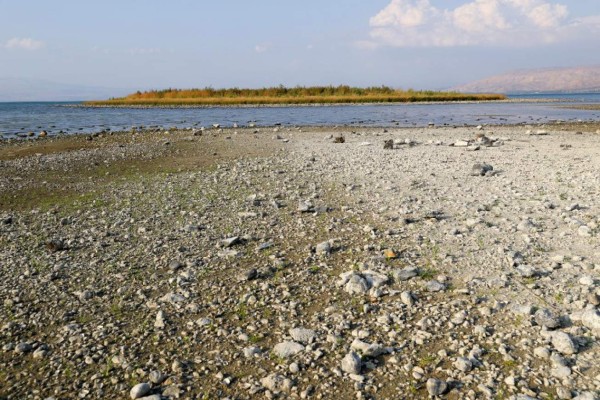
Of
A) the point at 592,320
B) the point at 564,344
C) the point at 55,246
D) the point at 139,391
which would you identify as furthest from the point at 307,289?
the point at 55,246

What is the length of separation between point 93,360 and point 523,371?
161 inches

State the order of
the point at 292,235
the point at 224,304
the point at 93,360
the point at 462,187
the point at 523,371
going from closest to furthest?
the point at 523,371, the point at 93,360, the point at 224,304, the point at 292,235, the point at 462,187

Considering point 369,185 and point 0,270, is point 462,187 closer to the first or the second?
point 369,185

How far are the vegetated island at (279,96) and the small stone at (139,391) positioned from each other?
67.1m

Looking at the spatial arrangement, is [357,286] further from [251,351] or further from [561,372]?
[561,372]

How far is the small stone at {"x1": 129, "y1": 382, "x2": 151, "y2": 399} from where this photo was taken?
4.21m

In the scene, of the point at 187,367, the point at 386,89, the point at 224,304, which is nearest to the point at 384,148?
the point at 224,304

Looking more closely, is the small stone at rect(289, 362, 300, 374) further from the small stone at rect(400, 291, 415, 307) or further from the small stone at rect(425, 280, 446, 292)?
the small stone at rect(425, 280, 446, 292)

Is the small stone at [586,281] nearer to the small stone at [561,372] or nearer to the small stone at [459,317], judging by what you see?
the small stone at [459,317]

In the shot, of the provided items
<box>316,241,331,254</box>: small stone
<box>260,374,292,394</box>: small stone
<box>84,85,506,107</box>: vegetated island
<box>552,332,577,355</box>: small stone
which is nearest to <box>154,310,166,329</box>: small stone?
<box>260,374,292,394</box>: small stone

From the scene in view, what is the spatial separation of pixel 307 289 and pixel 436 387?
2374 mm

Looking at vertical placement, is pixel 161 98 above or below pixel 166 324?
above

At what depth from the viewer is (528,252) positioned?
7.12m

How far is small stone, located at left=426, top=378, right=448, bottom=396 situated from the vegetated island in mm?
67321
